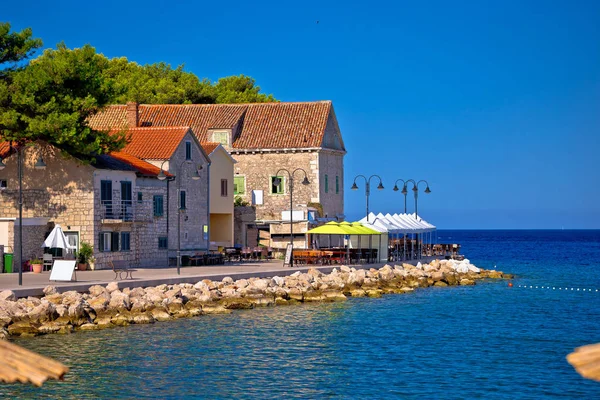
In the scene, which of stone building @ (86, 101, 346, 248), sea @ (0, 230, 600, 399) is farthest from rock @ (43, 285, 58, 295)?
stone building @ (86, 101, 346, 248)

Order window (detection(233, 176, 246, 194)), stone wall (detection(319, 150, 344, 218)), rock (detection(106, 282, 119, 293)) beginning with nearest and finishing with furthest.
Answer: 1. rock (detection(106, 282, 119, 293))
2. window (detection(233, 176, 246, 194))
3. stone wall (detection(319, 150, 344, 218))

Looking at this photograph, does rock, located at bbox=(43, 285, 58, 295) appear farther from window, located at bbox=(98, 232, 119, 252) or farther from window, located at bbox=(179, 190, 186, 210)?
window, located at bbox=(179, 190, 186, 210)

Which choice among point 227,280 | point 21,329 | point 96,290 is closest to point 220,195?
point 227,280

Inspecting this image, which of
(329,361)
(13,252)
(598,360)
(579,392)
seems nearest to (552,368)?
(579,392)

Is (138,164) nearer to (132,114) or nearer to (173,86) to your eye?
(132,114)

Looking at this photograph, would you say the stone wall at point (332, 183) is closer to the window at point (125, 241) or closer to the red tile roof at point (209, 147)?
the red tile roof at point (209, 147)

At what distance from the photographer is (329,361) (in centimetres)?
2644

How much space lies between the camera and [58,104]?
42.0 meters

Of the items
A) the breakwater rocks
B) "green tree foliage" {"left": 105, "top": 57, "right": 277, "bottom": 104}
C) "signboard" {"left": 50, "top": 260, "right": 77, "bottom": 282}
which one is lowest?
the breakwater rocks

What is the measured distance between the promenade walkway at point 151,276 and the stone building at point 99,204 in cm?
158

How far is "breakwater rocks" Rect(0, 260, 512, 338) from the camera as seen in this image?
29.4 metres

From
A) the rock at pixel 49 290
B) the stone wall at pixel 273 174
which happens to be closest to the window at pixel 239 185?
the stone wall at pixel 273 174

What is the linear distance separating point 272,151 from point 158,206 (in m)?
13.7

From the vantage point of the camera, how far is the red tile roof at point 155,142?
49.2 meters
